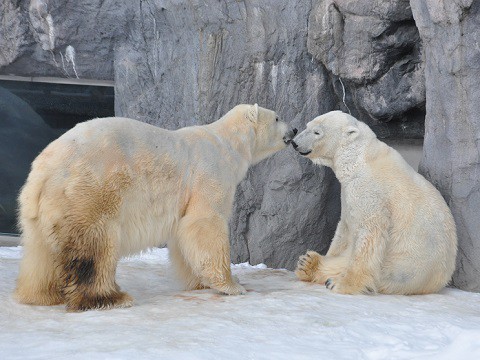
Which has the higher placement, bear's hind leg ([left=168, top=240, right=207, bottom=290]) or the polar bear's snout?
the polar bear's snout

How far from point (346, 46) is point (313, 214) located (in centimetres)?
156

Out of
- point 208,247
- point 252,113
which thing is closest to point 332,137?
point 252,113

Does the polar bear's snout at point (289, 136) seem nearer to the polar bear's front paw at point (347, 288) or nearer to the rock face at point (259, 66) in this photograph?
the rock face at point (259, 66)

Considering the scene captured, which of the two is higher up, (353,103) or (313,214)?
(353,103)

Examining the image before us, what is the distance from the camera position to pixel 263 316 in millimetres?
4773

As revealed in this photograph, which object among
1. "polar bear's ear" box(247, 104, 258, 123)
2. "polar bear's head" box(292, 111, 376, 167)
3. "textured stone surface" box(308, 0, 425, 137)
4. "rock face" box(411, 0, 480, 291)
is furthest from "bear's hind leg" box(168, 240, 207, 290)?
"textured stone surface" box(308, 0, 425, 137)

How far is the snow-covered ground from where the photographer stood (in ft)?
13.3

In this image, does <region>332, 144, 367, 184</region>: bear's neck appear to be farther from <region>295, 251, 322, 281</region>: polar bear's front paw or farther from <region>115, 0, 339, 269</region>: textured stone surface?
<region>115, 0, 339, 269</region>: textured stone surface

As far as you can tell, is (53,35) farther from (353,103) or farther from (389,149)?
(389,149)

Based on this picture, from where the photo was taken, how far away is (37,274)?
5062 millimetres

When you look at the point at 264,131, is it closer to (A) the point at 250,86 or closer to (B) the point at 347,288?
(A) the point at 250,86

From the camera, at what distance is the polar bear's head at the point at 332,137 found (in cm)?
605

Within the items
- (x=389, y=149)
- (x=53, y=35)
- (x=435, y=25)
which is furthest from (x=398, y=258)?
(x=53, y=35)

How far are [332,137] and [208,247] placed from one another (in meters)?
1.43
